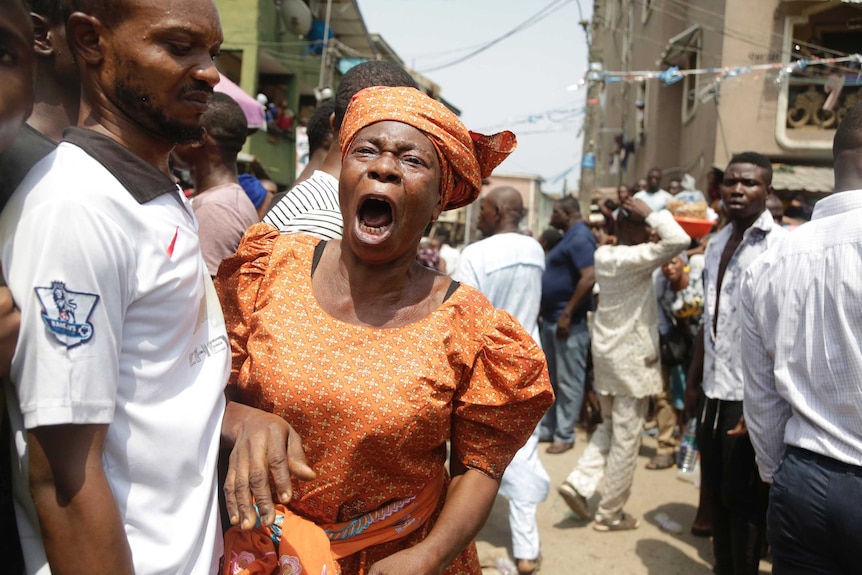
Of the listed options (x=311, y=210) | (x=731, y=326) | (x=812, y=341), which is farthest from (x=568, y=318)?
(x=311, y=210)

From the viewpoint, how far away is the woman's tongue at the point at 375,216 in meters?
1.70

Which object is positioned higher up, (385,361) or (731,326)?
(385,361)

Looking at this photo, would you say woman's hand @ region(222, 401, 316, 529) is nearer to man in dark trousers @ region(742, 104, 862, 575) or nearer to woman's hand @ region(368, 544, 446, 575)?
woman's hand @ region(368, 544, 446, 575)

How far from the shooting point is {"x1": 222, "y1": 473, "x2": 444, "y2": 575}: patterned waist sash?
146 cm

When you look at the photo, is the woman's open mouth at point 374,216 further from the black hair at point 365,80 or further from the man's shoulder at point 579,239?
the man's shoulder at point 579,239

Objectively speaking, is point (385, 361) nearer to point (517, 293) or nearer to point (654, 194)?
point (517, 293)

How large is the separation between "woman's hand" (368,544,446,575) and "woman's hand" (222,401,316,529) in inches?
12.4

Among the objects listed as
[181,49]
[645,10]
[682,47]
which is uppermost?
[645,10]

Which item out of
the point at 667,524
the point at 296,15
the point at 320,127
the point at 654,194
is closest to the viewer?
the point at 320,127

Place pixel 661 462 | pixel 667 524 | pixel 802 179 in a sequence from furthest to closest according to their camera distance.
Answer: pixel 802 179 < pixel 661 462 < pixel 667 524

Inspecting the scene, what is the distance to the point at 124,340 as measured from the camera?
112 centimetres

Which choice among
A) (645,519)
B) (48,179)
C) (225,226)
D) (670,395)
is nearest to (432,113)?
(48,179)

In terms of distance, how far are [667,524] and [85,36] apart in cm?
489

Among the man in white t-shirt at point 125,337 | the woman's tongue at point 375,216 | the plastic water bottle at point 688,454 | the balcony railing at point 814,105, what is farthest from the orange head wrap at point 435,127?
the balcony railing at point 814,105
